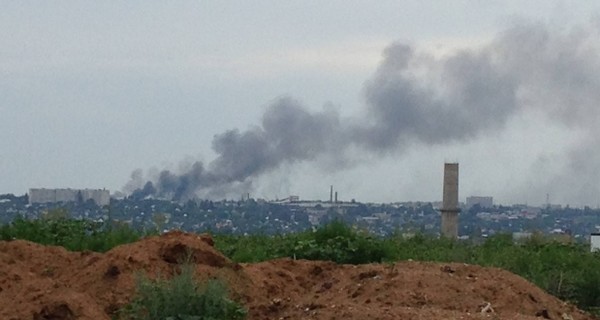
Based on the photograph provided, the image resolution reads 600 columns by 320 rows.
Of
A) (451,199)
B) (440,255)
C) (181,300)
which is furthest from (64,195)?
(181,300)

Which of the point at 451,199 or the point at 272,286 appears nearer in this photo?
the point at 272,286

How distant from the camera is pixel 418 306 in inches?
372

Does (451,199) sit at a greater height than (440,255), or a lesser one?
greater

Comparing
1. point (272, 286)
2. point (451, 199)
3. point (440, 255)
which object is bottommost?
point (272, 286)

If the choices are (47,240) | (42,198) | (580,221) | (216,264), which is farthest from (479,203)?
(216,264)

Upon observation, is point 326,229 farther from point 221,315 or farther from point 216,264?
point 221,315

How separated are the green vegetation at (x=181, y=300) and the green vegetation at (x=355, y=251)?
494 cm

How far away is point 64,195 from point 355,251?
21.1 m

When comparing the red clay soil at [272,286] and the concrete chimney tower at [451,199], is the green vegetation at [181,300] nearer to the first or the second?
the red clay soil at [272,286]

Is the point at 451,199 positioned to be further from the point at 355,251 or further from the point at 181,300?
the point at 181,300

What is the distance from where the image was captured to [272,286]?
1041 cm

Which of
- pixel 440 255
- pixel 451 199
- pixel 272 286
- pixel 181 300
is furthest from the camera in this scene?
pixel 451 199

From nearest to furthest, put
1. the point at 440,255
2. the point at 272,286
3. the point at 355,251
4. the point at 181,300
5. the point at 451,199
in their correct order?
the point at 181,300 < the point at 272,286 < the point at 355,251 < the point at 440,255 < the point at 451,199

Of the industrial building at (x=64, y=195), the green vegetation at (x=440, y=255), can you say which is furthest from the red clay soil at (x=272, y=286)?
the industrial building at (x=64, y=195)
